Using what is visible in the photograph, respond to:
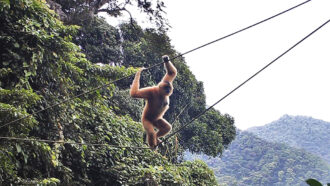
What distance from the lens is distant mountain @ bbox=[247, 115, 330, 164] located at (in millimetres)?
27609

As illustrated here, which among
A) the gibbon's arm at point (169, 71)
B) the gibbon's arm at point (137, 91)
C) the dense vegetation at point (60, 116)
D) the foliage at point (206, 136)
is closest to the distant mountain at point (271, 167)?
the foliage at point (206, 136)

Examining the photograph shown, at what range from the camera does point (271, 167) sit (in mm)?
19594

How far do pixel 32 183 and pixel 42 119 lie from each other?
1.11m

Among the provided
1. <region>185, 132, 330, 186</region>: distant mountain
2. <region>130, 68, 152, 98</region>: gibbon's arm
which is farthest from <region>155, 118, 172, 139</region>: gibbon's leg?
<region>185, 132, 330, 186</region>: distant mountain

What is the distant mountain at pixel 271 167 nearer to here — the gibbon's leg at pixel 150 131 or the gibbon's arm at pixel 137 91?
the gibbon's leg at pixel 150 131

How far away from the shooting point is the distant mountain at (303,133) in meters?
27.6

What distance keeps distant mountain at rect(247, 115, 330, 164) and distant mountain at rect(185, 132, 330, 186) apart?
6.60 meters

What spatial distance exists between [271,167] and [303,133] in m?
10.1

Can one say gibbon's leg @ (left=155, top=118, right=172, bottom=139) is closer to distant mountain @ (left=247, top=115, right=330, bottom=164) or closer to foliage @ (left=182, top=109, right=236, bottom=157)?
foliage @ (left=182, top=109, right=236, bottom=157)

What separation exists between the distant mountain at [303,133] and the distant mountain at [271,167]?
21.7ft

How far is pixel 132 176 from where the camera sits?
19.5ft

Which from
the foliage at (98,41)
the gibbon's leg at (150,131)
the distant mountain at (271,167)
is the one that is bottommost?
the gibbon's leg at (150,131)

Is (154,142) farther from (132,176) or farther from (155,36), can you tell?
(155,36)

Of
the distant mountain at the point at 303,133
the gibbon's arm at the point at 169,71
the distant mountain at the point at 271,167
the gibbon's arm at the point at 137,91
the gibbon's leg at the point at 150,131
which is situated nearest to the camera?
the gibbon's arm at the point at 169,71
